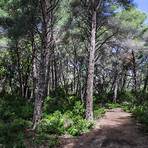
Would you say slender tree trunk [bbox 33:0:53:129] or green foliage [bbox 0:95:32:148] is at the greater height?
slender tree trunk [bbox 33:0:53:129]

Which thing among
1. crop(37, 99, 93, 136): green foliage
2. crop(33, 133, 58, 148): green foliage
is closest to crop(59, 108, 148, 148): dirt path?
crop(33, 133, 58, 148): green foliage

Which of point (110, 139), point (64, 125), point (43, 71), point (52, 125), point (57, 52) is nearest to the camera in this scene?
point (110, 139)

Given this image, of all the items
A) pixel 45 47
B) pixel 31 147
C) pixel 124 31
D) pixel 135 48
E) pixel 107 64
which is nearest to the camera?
pixel 31 147

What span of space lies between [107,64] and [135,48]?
10.6 m

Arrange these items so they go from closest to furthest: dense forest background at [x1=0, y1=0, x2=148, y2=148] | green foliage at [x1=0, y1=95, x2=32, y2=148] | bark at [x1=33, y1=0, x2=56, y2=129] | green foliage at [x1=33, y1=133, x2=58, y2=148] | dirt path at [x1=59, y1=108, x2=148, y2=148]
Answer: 1. dirt path at [x1=59, y1=108, x2=148, y2=148]
2. green foliage at [x1=33, y1=133, x2=58, y2=148]
3. green foliage at [x1=0, y1=95, x2=32, y2=148]
4. dense forest background at [x1=0, y1=0, x2=148, y2=148]
5. bark at [x1=33, y1=0, x2=56, y2=129]

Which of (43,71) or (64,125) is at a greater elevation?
(43,71)

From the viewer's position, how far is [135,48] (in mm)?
25625

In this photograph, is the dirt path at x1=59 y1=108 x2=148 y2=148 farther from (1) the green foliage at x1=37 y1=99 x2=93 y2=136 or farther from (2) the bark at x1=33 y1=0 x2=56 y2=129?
(2) the bark at x1=33 y1=0 x2=56 y2=129

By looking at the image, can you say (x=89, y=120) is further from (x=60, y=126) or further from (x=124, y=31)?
(x=124, y=31)

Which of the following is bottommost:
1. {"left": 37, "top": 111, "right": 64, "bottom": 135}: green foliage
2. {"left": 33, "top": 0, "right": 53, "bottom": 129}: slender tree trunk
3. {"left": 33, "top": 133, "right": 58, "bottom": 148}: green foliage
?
{"left": 33, "top": 133, "right": 58, "bottom": 148}: green foliage

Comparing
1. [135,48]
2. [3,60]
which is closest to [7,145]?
[135,48]

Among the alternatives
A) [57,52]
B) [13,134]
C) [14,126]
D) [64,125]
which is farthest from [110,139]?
[57,52]

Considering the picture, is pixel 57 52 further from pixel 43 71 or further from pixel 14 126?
pixel 14 126

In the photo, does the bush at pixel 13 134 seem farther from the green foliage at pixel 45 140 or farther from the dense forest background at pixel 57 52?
the green foliage at pixel 45 140
